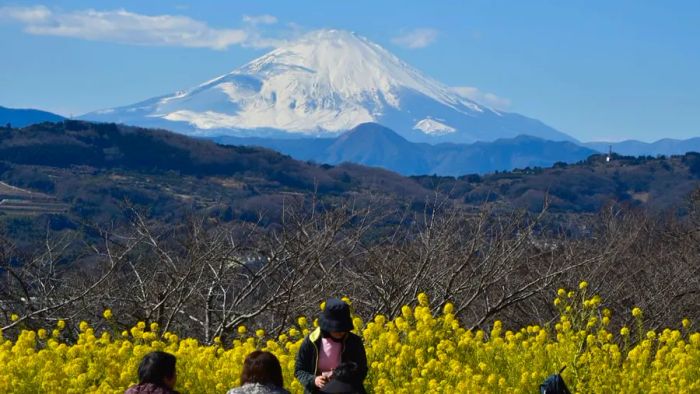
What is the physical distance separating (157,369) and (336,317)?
1.14 metres

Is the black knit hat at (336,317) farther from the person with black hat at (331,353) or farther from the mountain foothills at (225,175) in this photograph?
the mountain foothills at (225,175)


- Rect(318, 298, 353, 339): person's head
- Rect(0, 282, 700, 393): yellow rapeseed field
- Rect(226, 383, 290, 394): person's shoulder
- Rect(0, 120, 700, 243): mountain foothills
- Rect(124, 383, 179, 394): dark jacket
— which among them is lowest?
Rect(0, 120, 700, 243): mountain foothills

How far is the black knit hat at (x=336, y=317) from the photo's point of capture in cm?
691

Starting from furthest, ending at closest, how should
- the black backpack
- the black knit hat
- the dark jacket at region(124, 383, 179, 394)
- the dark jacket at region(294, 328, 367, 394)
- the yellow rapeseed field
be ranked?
the yellow rapeseed field, the dark jacket at region(294, 328, 367, 394), the black knit hat, the dark jacket at region(124, 383, 179, 394), the black backpack

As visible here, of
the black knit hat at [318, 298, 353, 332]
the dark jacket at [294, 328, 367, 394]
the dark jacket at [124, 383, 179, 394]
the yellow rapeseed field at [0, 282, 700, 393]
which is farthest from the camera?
the yellow rapeseed field at [0, 282, 700, 393]

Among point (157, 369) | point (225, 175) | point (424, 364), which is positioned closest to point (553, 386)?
point (157, 369)

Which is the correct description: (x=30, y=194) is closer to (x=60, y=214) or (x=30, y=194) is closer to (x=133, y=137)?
(x=60, y=214)

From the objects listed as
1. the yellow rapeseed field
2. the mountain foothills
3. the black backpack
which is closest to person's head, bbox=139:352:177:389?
the yellow rapeseed field

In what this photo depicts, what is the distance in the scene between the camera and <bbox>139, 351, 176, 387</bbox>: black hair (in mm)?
6430

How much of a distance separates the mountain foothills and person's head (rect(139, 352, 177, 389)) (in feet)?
388

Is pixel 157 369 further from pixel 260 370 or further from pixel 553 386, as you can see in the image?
pixel 553 386

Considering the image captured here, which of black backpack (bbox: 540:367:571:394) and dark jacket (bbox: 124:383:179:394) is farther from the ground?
black backpack (bbox: 540:367:571:394)

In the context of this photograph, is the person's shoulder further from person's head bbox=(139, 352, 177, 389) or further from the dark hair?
person's head bbox=(139, 352, 177, 389)

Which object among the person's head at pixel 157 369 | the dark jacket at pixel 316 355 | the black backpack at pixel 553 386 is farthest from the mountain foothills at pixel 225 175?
the black backpack at pixel 553 386
